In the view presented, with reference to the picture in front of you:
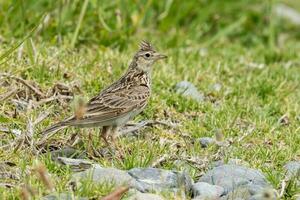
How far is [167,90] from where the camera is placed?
8.48 meters

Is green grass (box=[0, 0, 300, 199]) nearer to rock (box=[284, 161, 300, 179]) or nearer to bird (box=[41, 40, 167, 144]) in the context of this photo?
rock (box=[284, 161, 300, 179])

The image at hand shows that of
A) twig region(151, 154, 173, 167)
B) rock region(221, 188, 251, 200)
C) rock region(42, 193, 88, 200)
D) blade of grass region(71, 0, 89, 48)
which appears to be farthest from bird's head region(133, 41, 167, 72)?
rock region(42, 193, 88, 200)

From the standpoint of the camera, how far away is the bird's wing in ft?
21.3

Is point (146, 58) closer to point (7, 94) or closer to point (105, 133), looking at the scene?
point (105, 133)

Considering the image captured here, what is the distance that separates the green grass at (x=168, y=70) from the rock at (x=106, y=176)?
0.31ft

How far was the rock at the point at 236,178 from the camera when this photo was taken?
581cm

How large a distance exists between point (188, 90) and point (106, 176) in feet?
10.0

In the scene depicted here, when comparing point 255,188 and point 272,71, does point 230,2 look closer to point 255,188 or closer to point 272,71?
point 272,71

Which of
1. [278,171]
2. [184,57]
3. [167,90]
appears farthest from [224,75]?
[278,171]

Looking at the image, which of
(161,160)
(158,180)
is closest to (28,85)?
(161,160)

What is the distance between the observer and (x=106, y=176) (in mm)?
5617

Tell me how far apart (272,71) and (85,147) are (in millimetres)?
3881

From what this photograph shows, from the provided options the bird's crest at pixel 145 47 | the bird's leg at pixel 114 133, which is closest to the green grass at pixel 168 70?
the bird's leg at pixel 114 133

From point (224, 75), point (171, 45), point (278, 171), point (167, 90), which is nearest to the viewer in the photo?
point (278, 171)
